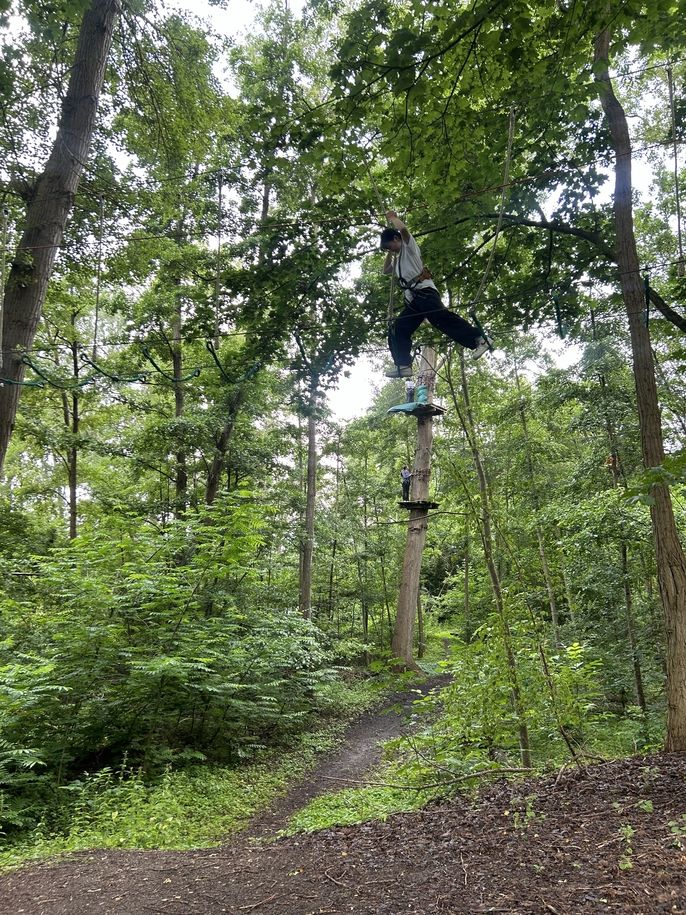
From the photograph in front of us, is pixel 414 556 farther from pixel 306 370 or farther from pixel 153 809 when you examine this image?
pixel 153 809

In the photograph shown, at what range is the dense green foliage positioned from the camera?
3.74 meters

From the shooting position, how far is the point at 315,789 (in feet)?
21.5

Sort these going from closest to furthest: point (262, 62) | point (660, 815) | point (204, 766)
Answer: point (660, 815)
point (204, 766)
point (262, 62)

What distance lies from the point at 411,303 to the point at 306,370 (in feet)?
6.83

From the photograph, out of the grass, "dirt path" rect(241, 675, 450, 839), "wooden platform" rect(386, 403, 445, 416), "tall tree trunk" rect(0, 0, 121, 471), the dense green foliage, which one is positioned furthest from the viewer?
"wooden platform" rect(386, 403, 445, 416)

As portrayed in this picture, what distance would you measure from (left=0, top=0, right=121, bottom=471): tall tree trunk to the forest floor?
131 inches

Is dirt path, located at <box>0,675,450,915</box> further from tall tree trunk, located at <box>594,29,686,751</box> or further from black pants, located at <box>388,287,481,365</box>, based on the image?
black pants, located at <box>388,287,481,365</box>

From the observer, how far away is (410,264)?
Result: 3988 millimetres

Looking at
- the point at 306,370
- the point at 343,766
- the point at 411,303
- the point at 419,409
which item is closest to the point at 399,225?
the point at 411,303

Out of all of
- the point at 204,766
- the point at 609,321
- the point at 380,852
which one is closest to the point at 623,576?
the point at 609,321

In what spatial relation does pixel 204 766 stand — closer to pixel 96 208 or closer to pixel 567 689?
pixel 567 689

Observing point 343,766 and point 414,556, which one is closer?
point 343,766

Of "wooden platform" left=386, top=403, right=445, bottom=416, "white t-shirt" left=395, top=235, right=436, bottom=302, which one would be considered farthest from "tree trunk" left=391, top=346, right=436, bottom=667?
"white t-shirt" left=395, top=235, right=436, bottom=302

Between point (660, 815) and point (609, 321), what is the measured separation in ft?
22.9
